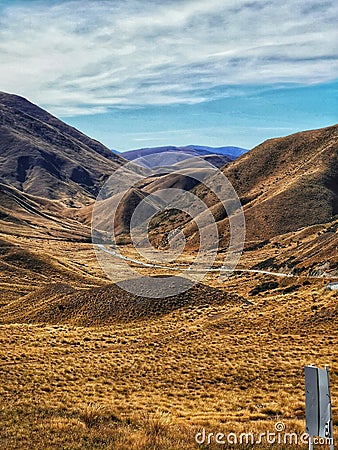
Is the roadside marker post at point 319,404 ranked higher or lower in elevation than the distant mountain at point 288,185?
lower

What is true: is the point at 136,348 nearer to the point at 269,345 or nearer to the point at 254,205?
the point at 269,345

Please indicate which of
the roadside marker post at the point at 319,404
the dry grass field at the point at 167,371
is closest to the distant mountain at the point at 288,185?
the dry grass field at the point at 167,371

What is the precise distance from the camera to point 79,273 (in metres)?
113

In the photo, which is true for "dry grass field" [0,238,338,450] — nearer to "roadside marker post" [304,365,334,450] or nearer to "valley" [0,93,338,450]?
"valley" [0,93,338,450]

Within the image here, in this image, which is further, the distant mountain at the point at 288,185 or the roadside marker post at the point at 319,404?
the distant mountain at the point at 288,185

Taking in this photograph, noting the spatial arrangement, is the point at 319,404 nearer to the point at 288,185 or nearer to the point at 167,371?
the point at 167,371

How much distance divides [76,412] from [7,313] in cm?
4615
